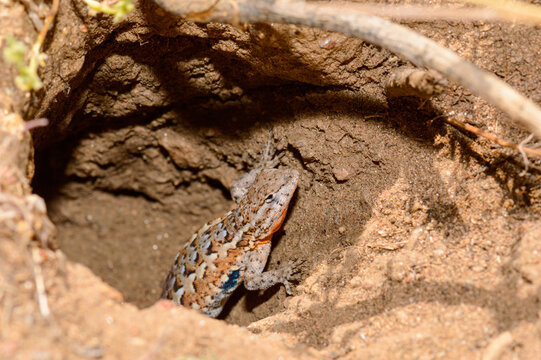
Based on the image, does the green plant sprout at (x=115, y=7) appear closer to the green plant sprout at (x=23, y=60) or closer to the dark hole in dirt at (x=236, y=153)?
the green plant sprout at (x=23, y=60)

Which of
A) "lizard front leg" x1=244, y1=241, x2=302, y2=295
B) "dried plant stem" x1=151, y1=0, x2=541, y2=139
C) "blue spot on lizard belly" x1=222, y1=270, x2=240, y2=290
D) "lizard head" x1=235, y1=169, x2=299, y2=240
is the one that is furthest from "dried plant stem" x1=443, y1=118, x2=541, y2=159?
"blue spot on lizard belly" x1=222, y1=270, x2=240, y2=290

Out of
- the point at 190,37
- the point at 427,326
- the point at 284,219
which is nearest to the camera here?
the point at 427,326

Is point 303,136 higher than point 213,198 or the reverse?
higher

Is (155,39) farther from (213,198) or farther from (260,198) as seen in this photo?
(213,198)

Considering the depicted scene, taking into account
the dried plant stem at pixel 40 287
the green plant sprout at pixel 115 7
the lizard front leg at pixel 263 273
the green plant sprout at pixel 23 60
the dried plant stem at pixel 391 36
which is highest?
the dried plant stem at pixel 391 36

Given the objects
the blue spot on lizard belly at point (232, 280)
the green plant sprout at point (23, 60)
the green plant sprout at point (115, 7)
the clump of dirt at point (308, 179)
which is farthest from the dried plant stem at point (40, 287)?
the blue spot on lizard belly at point (232, 280)

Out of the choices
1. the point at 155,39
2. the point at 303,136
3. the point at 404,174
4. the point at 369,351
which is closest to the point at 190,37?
the point at 155,39

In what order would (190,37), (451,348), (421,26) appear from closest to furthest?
(451,348), (421,26), (190,37)
